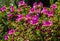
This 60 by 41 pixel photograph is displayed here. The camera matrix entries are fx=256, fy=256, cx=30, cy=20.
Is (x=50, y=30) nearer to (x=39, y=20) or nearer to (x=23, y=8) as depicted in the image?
(x=39, y=20)

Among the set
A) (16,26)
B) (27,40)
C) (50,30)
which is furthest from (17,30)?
(50,30)

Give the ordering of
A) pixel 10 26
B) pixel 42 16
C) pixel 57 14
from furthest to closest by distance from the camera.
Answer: pixel 10 26
pixel 42 16
pixel 57 14

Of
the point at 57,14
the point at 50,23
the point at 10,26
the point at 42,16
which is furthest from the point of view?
the point at 10,26

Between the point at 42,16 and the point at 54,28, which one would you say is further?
the point at 42,16

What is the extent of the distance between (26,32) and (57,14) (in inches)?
22.7

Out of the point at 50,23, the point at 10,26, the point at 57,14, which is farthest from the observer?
the point at 10,26

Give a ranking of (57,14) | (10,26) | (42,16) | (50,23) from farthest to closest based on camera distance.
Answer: (10,26)
(42,16)
(57,14)
(50,23)

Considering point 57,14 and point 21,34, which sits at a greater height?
point 57,14

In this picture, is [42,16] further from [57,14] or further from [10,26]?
[10,26]

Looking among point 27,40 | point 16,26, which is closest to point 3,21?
point 16,26

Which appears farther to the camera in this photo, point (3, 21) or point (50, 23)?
point (3, 21)

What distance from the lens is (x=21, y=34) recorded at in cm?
414

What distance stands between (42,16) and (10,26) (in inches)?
30.3

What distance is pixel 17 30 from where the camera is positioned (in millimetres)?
4297
